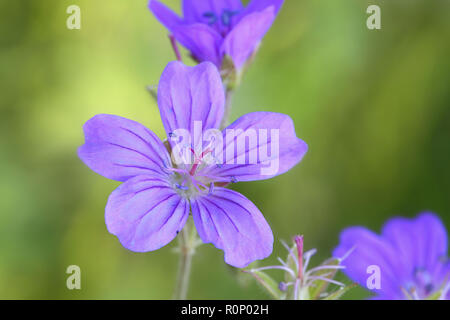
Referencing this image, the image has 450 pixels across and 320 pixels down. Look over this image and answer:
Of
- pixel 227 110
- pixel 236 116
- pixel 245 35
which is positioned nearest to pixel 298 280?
pixel 227 110

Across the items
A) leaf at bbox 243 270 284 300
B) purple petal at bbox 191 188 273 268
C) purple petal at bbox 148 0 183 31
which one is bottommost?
leaf at bbox 243 270 284 300

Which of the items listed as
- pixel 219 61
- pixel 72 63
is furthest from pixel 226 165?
pixel 72 63

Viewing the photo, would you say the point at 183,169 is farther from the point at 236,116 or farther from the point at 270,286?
the point at 236,116

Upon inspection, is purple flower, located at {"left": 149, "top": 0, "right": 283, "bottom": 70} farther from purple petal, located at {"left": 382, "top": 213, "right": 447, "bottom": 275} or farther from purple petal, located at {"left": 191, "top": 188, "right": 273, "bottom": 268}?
purple petal, located at {"left": 382, "top": 213, "right": 447, "bottom": 275}

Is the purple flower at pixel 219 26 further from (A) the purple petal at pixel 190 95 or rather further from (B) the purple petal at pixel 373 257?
(B) the purple petal at pixel 373 257

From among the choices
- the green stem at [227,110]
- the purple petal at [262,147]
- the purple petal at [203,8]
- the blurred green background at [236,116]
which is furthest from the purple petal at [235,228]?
the blurred green background at [236,116]

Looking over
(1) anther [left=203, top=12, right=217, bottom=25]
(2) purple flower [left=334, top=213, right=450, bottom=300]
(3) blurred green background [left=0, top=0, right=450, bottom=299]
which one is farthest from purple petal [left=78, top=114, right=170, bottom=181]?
(3) blurred green background [left=0, top=0, right=450, bottom=299]
